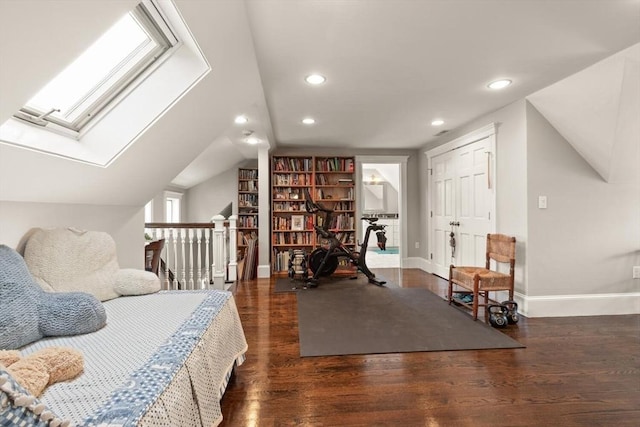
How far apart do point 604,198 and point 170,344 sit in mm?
3996

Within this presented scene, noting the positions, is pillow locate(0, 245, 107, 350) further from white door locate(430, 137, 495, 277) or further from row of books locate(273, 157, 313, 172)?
row of books locate(273, 157, 313, 172)

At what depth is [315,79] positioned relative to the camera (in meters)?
2.69

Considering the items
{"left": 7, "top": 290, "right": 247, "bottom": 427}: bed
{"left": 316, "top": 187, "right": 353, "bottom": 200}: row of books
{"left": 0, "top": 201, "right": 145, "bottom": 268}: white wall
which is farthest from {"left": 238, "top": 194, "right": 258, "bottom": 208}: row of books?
{"left": 7, "top": 290, "right": 247, "bottom": 427}: bed

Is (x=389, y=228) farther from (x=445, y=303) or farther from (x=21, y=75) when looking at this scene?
(x=21, y=75)

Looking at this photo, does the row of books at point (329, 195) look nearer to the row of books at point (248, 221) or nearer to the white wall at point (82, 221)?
the row of books at point (248, 221)

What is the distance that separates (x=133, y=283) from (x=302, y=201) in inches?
150

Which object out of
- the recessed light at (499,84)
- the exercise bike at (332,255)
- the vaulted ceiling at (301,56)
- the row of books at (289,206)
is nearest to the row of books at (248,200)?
the row of books at (289,206)

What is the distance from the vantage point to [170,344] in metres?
1.16

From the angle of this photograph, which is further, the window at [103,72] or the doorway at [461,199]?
the doorway at [461,199]

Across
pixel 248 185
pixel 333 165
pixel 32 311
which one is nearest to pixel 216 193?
pixel 248 185

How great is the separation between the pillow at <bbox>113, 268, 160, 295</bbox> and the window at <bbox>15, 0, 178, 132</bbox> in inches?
35.9

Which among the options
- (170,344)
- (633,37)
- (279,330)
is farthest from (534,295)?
(170,344)

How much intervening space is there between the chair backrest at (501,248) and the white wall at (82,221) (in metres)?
3.57

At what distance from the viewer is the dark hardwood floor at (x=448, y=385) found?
1548 mm
